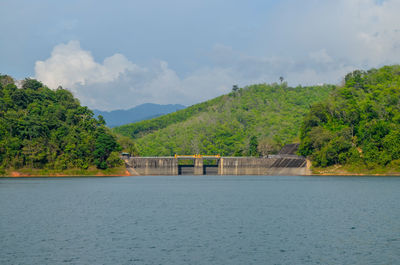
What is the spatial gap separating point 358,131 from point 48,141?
369ft

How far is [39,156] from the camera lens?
173375 millimetres

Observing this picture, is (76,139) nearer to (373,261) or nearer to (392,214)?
(392,214)

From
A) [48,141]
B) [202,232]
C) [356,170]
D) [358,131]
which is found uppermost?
[358,131]

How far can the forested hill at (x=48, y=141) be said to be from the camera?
173625 millimetres

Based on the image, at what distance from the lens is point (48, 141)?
7126 inches

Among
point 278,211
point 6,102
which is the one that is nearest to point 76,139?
point 6,102

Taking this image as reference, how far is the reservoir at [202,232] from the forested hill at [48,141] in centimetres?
9788

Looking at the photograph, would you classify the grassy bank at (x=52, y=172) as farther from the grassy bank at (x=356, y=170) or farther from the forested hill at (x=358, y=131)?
the grassy bank at (x=356, y=170)

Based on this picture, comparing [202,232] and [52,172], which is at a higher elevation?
[52,172]

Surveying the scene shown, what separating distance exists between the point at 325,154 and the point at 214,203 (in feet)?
349

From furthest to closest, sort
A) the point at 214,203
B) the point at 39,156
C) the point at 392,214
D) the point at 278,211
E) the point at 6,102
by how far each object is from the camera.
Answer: the point at 6,102, the point at 39,156, the point at 214,203, the point at 278,211, the point at 392,214

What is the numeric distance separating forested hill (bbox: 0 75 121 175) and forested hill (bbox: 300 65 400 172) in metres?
75.6

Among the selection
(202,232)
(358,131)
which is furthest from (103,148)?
(202,232)

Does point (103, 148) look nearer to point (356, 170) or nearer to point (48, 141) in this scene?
point (48, 141)
